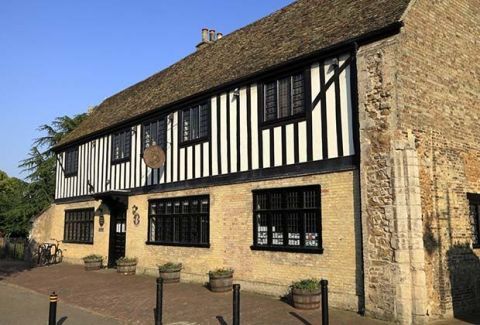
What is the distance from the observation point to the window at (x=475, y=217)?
1134cm

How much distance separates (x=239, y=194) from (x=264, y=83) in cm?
334

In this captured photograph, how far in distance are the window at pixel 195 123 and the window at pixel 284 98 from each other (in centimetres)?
286

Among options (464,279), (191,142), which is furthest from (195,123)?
(464,279)

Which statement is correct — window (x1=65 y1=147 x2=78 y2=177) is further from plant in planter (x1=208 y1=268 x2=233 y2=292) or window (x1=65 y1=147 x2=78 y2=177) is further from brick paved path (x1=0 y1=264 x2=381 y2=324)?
plant in planter (x1=208 y1=268 x2=233 y2=292)

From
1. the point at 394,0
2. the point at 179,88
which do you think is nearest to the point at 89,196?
the point at 179,88

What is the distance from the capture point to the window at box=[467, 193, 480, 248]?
1134 cm

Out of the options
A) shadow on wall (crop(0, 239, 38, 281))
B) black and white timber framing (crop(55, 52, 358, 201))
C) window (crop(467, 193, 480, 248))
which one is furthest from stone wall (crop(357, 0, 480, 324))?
shadow on wall (crop(0, 239, 38, 281))

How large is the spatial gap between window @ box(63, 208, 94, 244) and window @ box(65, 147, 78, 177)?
2064mm

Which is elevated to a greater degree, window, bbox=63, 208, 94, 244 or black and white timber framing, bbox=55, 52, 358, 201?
black and white timber framing, bbox=55, 52, 358, 201

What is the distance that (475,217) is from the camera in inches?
454

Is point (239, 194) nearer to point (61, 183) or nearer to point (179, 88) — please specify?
point (179, 88)

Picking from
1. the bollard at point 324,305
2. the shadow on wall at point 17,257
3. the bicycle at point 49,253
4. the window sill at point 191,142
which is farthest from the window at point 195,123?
the bicycle at point 49,253

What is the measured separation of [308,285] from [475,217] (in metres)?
4.77

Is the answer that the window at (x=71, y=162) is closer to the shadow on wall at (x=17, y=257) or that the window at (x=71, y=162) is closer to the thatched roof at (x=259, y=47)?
the thatched roof at (x=259, y=47)
